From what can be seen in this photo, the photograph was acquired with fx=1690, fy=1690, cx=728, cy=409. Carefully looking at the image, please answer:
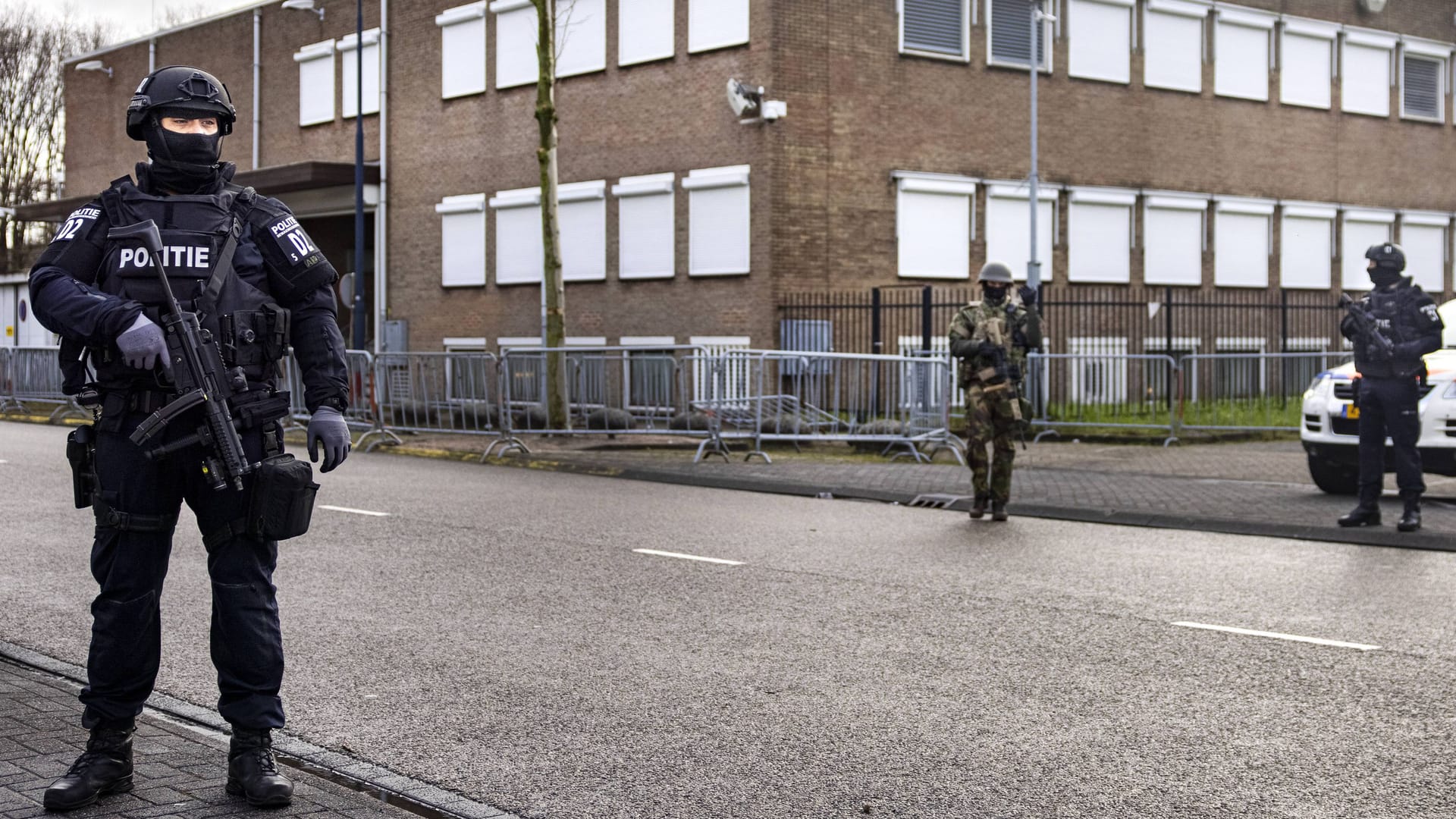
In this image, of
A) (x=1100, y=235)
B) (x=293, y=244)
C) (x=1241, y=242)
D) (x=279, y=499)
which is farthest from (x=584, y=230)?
(x=279, y=499)

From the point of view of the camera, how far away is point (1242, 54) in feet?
110

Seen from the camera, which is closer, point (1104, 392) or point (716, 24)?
point (1104, 392)

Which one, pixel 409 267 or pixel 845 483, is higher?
pixel 409 267

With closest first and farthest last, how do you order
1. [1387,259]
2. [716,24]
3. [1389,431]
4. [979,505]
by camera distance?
[1389,431] < [1387,259] < [979,505] < [716,24]

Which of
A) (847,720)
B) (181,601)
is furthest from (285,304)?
(181,601)

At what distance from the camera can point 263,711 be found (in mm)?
4758

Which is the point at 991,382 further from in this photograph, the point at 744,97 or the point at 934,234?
the point at 934,234

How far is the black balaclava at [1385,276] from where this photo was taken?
1223cm

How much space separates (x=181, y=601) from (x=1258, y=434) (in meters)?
17.5

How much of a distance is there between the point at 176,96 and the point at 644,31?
25.0 meters

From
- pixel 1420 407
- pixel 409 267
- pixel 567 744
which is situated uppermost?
pixel 409 267

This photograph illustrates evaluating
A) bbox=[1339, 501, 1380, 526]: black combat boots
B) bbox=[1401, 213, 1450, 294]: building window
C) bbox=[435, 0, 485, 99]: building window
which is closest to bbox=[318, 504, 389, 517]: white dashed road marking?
bbox=[1339, 501, 1380, 526]: black combat boots

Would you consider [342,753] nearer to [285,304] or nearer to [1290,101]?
[285,304]

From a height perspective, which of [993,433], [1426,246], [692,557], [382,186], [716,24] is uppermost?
[716,24]
